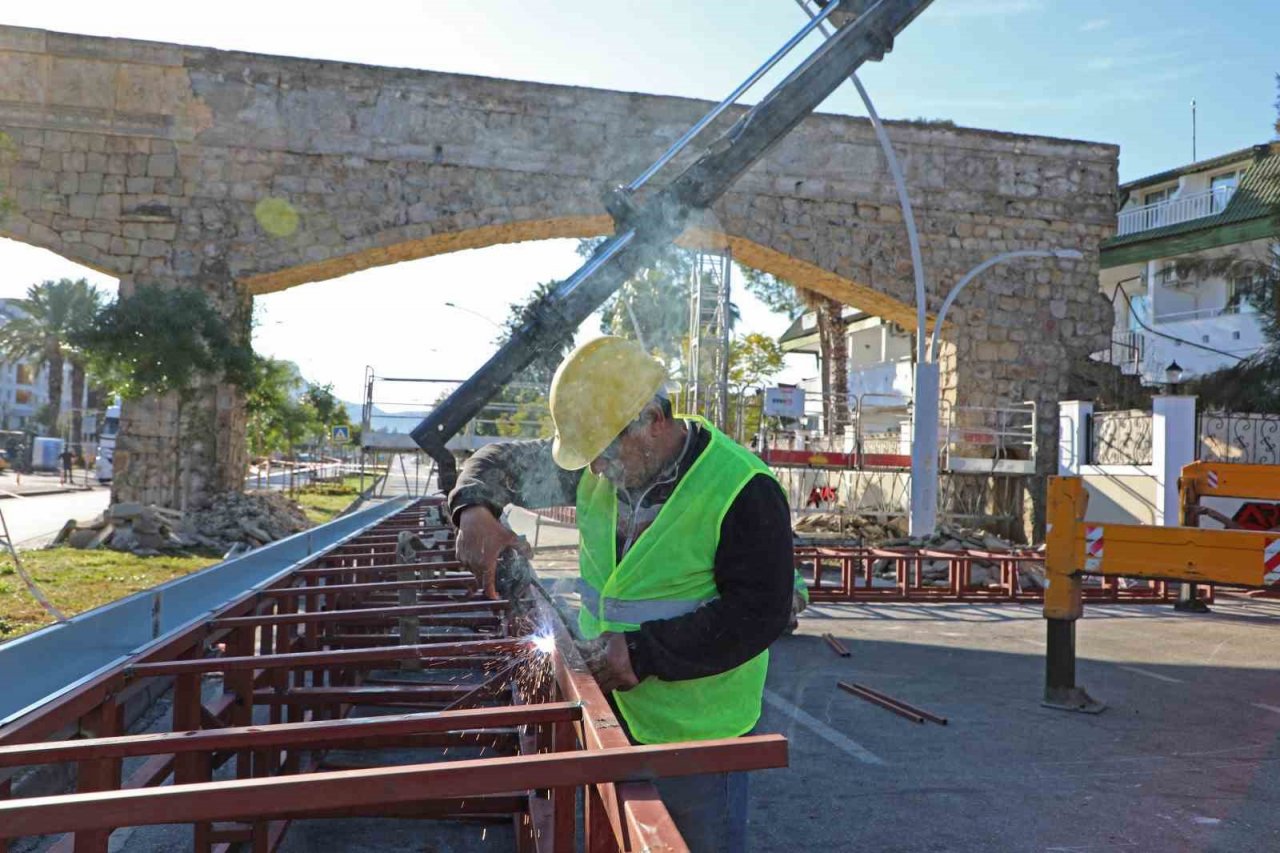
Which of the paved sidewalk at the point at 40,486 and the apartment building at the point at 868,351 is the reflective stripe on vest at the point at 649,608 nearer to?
the paved sidewalk at the point at 40,486

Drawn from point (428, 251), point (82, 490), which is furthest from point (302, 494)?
point (428, 251)

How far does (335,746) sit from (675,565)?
2640 mm

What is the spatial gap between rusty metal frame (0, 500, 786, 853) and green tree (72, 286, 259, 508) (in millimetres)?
11797

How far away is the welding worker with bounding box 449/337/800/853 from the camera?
243cm

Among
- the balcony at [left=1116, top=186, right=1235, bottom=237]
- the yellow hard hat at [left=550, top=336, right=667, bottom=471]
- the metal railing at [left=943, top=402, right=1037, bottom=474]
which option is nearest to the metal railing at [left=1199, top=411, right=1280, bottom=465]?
the metal railing at [left=943, top=402, right=1037, bottom=474]

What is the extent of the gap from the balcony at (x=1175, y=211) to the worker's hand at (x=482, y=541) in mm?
33213

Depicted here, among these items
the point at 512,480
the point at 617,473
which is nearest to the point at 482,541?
the point at 512,480

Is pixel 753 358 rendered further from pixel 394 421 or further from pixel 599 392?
pixel 599 392

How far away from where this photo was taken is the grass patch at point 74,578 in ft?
28.3

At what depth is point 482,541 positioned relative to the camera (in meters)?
2.86

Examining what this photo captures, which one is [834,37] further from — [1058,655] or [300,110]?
[300,110]

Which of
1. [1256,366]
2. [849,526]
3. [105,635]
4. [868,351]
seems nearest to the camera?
[105,635]

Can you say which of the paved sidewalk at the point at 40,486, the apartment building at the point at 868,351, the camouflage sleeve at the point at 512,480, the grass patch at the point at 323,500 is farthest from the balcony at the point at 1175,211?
the camouflage sleeve at the point at 512,480

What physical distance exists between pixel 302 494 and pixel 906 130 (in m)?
21.5
